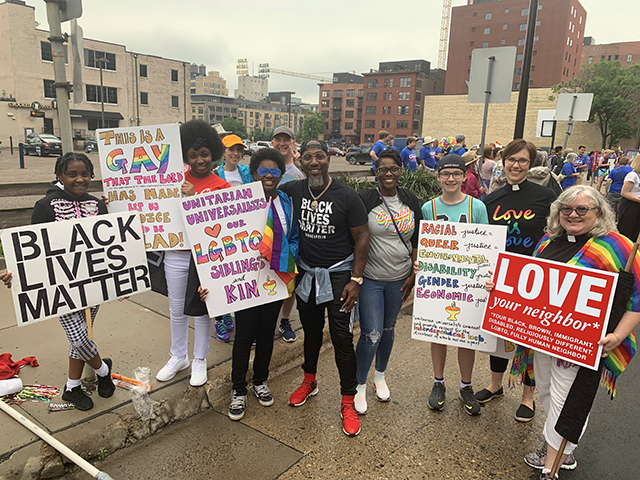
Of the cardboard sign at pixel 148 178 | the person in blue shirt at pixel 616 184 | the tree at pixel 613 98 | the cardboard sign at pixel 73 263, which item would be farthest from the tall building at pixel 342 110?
the cardboard sign at pixel 73 263

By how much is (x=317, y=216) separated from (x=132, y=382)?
6.61ft

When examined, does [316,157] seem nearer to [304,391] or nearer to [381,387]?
[304,391]

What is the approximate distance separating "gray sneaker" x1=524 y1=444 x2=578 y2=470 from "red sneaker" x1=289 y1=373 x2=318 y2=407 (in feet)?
5.43

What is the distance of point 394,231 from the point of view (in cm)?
339

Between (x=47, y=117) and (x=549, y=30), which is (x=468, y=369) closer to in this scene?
(x=47, y=117)

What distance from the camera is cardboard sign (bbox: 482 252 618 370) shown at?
8.47ft

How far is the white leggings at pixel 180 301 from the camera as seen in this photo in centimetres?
371

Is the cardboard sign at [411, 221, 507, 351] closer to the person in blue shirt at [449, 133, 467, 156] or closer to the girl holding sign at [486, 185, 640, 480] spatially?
the girl holding sign at [486, 185, 640, 480]

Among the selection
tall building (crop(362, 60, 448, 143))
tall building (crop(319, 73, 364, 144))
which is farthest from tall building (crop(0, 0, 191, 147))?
tall building (crop(319, 73, 364, 144))

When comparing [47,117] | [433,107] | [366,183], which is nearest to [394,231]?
[366,183]

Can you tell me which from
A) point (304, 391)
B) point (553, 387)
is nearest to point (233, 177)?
point (304, 391)

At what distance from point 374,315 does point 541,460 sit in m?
1.47

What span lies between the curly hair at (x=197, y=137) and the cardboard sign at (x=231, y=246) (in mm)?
564

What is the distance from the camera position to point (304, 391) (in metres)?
3.70
